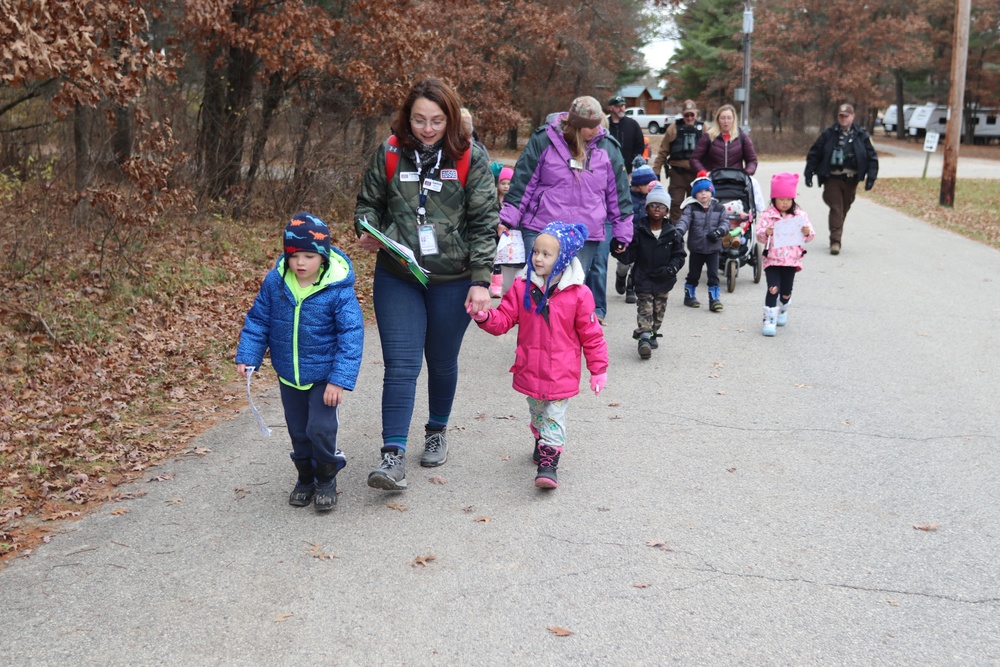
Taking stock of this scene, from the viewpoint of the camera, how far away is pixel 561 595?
164 inches

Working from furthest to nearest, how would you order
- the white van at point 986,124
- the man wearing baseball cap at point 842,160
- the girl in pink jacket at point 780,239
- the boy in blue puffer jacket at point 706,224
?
the white van at point 986,124 < the man wearing baseball cap at point 842,160 < the boy in blue puffer jacket at point 706,224 < the girl in pink jacket at point 780,239

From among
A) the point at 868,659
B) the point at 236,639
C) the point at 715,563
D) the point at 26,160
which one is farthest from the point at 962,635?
the point at 26,160

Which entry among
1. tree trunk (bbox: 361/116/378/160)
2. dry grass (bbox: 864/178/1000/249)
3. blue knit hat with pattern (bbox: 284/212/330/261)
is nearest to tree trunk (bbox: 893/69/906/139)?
dry grass (bbox: 864/178/1000/249)

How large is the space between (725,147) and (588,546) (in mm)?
8640

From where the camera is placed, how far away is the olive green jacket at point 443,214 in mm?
5117

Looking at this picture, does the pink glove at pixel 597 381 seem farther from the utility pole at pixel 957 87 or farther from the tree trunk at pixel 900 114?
the tree trunk at pixel 900 114

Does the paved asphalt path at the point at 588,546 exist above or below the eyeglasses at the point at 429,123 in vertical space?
below

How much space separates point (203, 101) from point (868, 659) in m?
12.9

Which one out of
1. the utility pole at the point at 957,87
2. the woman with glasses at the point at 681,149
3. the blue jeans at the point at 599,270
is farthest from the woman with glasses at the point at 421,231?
the utility pole at the point at 957,87

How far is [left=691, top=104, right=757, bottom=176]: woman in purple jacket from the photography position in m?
12.3

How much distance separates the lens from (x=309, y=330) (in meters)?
4.78

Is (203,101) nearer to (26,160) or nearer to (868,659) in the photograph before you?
(26,160)

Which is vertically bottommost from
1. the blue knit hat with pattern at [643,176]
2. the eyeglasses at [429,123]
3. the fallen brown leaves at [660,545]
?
the fallen brown leaves at [660,545]

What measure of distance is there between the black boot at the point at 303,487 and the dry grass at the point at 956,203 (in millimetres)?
14251
